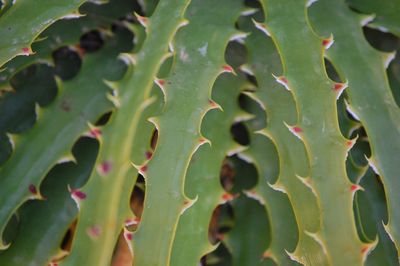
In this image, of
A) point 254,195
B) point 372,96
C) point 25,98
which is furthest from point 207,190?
point 25,98

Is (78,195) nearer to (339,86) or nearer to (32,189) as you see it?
(32,189)

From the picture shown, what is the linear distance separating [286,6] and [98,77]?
0.36 meters

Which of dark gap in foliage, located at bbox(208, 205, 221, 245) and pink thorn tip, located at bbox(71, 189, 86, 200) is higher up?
pink thorn tip, located at bbox(71, 189, 86, 200)

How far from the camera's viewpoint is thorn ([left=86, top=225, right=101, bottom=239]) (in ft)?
2.60

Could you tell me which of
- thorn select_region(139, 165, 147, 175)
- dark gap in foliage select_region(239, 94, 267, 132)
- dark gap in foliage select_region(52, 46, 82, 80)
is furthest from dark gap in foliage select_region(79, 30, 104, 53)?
thorn select_region(139, 165, 147, 175)

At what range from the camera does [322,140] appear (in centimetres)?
78

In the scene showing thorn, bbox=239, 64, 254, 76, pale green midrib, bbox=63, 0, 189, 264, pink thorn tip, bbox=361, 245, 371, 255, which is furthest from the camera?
thorn, bbox=239, 64, 254, 76

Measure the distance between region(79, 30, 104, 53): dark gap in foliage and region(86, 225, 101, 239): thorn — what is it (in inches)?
17.9

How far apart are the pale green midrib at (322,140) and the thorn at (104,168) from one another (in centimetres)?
29

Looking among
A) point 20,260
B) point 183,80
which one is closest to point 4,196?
point 20,260

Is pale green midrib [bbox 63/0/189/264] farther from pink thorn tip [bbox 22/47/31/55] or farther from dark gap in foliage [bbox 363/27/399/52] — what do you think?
dark gap in foliage [bbox 363/27/399/52]

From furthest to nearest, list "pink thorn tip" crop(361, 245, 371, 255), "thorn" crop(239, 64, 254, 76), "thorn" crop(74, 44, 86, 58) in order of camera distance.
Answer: "thorn" crop(74, 44, 86, 58)
"thorn" crop(239, 64, 254, 76)
"pink thorn tip" crop(361, 245, 371, 255)

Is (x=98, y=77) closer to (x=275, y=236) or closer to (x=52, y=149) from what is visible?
(x=52, y=149)

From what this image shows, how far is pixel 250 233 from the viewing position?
92 cm
